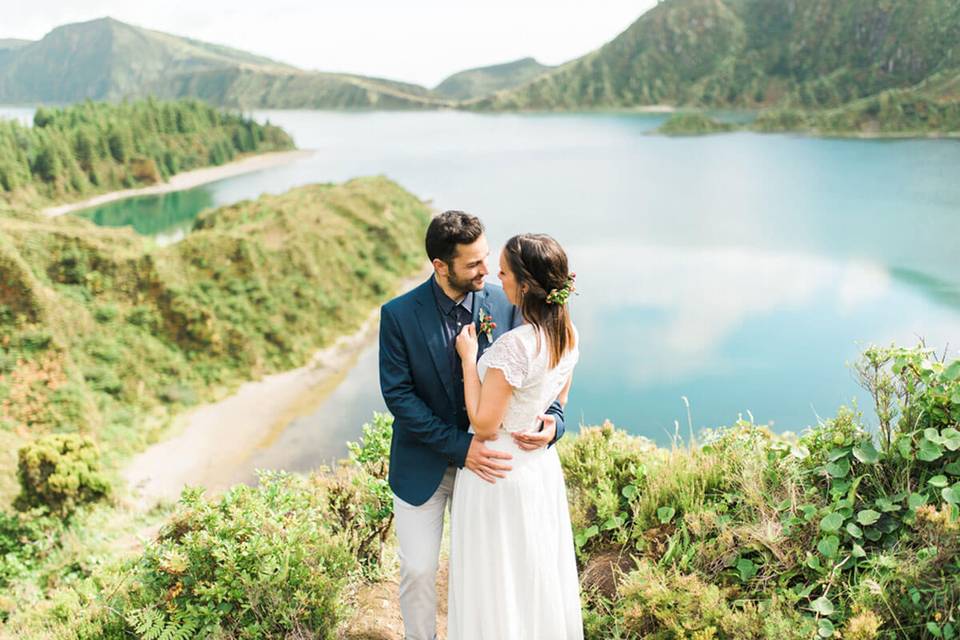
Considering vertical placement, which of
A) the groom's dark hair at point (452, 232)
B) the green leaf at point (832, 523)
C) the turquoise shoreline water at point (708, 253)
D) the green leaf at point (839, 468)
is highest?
the groom's dark hair at point (452, 232)

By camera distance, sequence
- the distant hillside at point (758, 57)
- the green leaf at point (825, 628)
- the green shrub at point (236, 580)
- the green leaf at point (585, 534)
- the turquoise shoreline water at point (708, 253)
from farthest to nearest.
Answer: the distant hillside at point (758, 57)
the turquoise shoreline water at point (708, 253)
the green leaf at point (585, 534)
the green shrub at point (236, 580)
the green leaf at point (825, 628)

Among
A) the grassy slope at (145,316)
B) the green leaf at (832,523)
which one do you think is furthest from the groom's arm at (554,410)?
the grassy slope at (145,316)

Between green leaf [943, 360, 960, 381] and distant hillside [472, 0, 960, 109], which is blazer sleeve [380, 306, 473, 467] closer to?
green leaf [943, 360, 960, 381]

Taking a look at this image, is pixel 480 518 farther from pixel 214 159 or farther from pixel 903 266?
pixel 214 159

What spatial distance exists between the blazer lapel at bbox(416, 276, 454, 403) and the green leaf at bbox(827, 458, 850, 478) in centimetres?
185

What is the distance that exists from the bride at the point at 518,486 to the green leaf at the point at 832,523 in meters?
1.14

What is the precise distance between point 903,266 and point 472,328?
42.2m

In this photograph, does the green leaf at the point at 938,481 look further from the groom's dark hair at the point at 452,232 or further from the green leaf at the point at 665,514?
the groom's dark hair at the point at 452,232

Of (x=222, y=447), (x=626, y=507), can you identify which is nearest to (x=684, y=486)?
(x=626, y=507)

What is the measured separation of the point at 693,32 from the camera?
138625mm

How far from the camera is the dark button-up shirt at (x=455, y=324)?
2846 millimetres

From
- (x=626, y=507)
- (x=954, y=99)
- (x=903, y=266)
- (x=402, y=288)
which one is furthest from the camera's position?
(x=954, y=99)

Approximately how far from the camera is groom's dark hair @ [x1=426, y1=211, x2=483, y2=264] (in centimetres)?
265

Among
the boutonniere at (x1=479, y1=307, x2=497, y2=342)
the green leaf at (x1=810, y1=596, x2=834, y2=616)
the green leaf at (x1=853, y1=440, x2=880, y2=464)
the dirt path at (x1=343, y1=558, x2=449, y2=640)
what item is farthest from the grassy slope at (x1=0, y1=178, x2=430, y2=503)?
the green leaf at (x1=853, y1=440, x2=880, y2=464)
